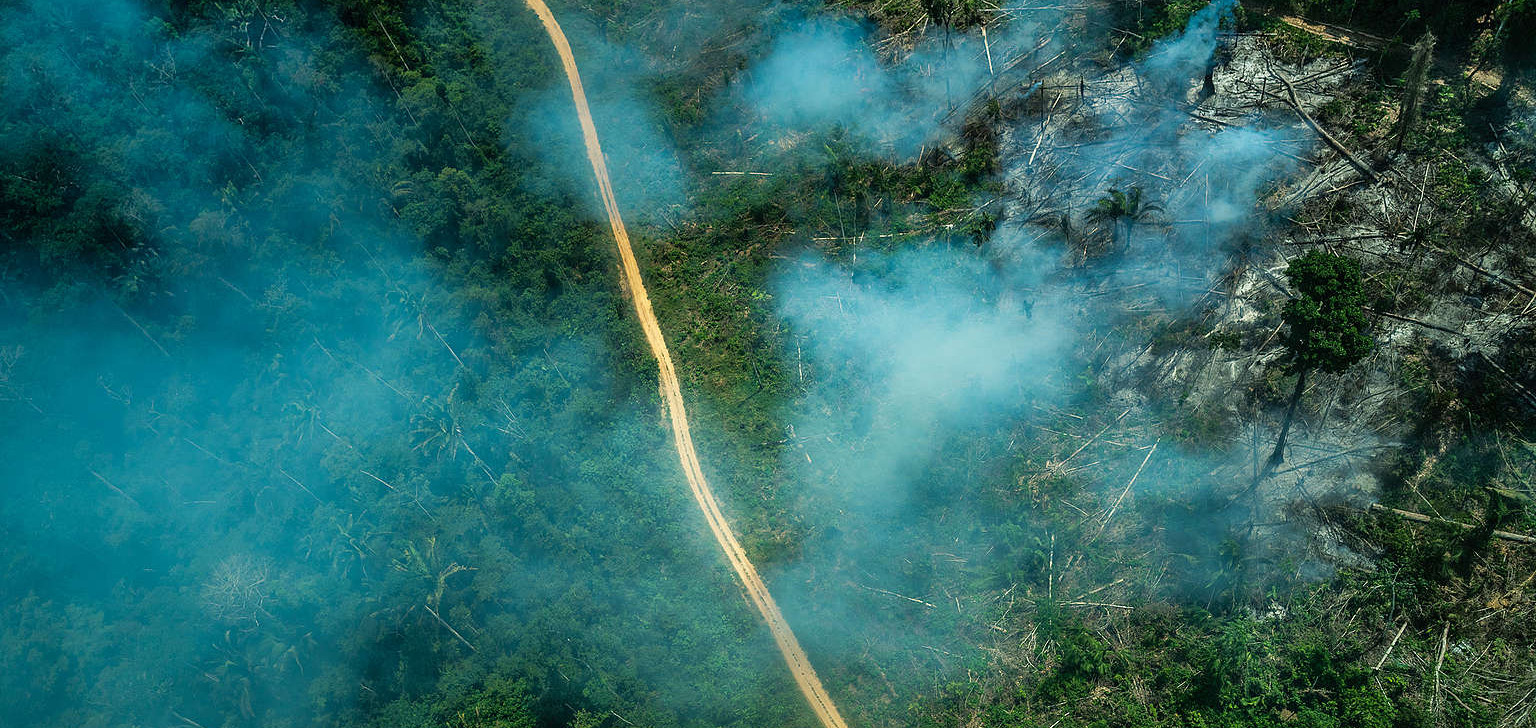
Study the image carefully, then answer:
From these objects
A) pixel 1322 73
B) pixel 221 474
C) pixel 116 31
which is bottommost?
pixel 221 474

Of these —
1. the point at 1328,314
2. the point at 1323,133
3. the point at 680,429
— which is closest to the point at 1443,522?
the point at 1328,314

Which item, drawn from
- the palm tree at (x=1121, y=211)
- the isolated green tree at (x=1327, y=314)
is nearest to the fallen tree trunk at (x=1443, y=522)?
the isolated green tree at (x=1327, y=314)

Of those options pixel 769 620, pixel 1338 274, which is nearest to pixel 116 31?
pixel 769 620

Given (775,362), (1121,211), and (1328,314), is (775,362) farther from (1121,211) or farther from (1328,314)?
(1328,314)

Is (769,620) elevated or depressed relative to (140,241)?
depressed

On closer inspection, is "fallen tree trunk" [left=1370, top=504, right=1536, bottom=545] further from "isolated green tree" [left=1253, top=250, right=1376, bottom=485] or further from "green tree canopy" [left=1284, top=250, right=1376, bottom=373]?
"green tree canopy" [left=1284, top=250, right=1376, bottom=373]

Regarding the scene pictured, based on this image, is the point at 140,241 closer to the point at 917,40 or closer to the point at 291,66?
the point at 291,66

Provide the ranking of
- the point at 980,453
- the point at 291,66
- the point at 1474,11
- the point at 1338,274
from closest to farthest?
the point at 1338,274 → the point at 1474,11 → the point at 980,453 → the point at 291,66

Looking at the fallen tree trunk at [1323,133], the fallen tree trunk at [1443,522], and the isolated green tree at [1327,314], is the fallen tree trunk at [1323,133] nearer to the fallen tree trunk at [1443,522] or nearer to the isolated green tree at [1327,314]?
the isolated green tree at [1327,314]
